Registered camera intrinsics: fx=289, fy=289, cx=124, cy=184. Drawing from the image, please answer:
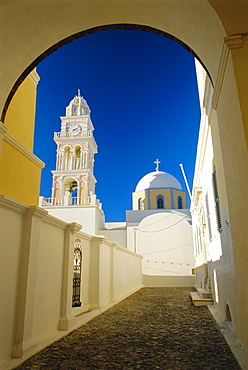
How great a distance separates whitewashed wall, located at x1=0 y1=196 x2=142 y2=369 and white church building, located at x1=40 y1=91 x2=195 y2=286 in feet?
45.3

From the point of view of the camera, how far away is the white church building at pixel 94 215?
2117 centimetres

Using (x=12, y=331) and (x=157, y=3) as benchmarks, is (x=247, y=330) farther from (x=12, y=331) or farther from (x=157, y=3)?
(x=157, y=3)

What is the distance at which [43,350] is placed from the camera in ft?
14.8

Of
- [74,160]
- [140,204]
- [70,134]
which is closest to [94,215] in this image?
[74,160]

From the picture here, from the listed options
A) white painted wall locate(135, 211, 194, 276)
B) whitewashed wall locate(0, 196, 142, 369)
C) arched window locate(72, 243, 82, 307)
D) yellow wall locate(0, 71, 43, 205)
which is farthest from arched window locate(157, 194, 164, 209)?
yellow wall locate(0, 71, 43, 205)

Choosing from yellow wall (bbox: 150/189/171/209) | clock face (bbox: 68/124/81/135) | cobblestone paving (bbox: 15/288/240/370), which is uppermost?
clock face (bbox: 68/124/81/135)

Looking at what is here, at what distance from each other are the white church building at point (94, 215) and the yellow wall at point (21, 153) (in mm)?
15089

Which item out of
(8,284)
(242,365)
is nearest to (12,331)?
(8,284)

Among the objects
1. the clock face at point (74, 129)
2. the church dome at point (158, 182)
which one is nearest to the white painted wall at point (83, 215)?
the clock face at point (74, 129)

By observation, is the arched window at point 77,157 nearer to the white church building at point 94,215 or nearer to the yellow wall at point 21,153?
the white church building at point 94,215

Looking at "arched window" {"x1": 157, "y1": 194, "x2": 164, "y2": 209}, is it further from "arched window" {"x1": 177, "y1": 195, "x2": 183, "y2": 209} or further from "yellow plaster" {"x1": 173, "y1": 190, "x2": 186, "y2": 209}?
"arched window" {"x1": 177, "y1": 195, "x2": 183, "y2": 209}

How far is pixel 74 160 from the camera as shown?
80.6 feet

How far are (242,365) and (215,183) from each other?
369cm

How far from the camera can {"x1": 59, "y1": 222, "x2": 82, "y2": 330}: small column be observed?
596 cm
